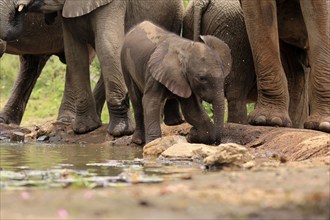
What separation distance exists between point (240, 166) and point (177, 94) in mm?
2015

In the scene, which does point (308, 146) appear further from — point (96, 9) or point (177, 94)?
point (96, 9)

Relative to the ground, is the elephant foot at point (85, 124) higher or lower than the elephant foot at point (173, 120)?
lower

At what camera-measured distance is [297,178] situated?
3822 millimetres

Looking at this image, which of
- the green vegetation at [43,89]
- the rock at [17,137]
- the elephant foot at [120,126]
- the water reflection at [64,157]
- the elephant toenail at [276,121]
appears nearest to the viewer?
the water reflection at [64,157]

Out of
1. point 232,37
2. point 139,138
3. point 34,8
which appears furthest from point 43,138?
point 232,37

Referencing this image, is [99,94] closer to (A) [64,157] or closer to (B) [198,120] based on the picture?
(B) [198,120]

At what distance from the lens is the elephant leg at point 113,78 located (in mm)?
9086

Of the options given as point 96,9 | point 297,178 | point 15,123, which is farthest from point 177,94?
point 15,123

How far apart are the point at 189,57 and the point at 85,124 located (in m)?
2.86

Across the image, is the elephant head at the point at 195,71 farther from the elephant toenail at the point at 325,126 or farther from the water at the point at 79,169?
the elephant toenail at the point at 325,126

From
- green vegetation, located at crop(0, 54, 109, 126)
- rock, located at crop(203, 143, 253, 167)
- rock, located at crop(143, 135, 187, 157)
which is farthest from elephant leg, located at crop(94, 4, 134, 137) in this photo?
green vegetation, located at crop(0, 54, 109, 126)

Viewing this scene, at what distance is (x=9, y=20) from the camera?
938cm

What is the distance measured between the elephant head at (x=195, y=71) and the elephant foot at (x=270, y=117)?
856 millimetres

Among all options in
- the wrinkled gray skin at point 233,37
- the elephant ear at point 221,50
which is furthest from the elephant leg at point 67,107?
the elephant ear at point 221,50
